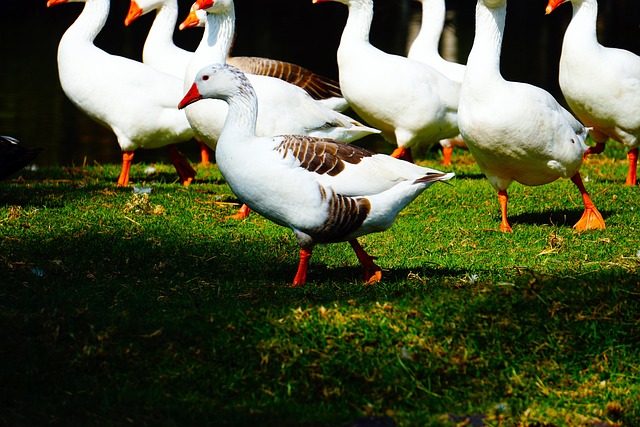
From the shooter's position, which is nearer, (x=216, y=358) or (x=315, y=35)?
(x=216, y=358)

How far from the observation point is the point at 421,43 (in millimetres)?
11172

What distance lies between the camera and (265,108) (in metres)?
7.87

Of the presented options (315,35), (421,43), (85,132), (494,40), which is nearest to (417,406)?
(494,40)

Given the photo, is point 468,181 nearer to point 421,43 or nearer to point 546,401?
point 421,43

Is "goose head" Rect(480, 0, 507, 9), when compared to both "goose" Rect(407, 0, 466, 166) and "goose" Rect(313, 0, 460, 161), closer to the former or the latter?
"goose" Rect(313, 0, 460, 161)

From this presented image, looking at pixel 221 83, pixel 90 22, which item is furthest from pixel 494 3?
pixel 90 22

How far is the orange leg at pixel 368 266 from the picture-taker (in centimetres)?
578

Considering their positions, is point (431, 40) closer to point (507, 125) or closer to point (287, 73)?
point (287, 73)

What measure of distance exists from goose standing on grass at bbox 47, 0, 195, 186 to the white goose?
3398mm

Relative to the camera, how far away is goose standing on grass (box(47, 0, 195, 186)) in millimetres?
9016

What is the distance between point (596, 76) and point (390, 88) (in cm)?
192

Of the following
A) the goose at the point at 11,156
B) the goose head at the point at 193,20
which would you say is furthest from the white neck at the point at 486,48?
the goose head at the point at 193,20

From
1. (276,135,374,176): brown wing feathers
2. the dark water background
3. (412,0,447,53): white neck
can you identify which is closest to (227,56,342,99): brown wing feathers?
the dark water background

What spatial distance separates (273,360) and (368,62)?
5128mm
